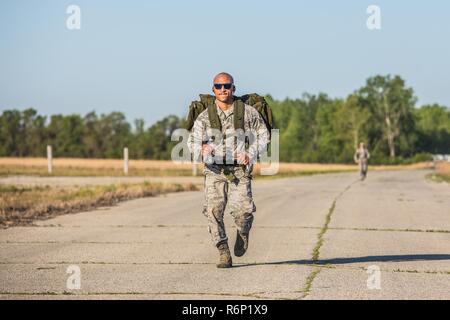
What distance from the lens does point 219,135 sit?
919 centimetres

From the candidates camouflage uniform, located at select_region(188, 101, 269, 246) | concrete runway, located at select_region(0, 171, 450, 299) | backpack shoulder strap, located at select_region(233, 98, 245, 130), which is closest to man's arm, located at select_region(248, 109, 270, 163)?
camouflage uniform, located at select_region(188, 101, 269, 246)

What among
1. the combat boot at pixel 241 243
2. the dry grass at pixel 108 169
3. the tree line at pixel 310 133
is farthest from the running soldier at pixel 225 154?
the tree line at pixel 310 133

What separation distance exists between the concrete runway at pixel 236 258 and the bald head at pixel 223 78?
2001 millimetres

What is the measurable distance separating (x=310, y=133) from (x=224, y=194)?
14783 centimetres

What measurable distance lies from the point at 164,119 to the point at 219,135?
127432 millimetres

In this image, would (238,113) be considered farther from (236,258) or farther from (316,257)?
(316,257)

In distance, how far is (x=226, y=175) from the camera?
944 centimetres

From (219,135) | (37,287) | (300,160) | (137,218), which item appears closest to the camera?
(37,287)

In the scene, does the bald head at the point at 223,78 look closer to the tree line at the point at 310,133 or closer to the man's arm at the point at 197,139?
the man's arm at the point at 197,139

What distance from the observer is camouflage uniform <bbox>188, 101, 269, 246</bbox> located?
9219mm

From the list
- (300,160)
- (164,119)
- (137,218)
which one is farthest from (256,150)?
(164,119)

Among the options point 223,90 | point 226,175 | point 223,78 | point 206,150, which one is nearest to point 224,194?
point 226,175
